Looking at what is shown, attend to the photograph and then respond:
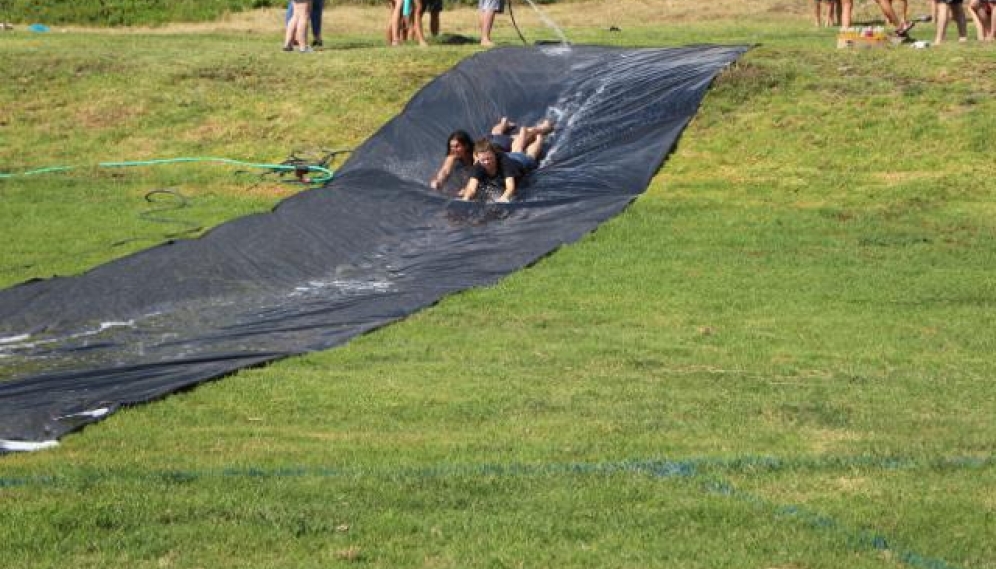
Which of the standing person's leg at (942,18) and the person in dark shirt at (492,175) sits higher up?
the standing person's leg at (942,18)

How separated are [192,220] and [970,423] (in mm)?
9851

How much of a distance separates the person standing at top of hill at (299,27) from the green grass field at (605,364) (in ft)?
2.82

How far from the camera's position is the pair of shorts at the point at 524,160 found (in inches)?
648

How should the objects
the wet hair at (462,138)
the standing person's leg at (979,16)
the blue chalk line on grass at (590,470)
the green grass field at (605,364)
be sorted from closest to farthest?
the green grass field at (605,364) → the blue chalk line on grass at (590,470) → the wet hair at (462,138) → the standing person's leg at (979,16)

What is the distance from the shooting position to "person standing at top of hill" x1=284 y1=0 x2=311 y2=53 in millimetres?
21938

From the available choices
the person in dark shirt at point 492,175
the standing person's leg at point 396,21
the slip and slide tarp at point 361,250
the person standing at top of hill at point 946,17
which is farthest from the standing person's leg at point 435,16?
the person in dark shirt at point 492,175

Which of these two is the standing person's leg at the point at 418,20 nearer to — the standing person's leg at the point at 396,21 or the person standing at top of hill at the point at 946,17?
the standing person's leg at the point at 396,21

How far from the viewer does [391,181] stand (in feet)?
55.2

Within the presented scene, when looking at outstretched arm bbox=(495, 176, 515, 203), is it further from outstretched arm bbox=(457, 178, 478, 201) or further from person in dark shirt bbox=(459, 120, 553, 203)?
outstretched arm bbox=(457, 178, 478, 201)

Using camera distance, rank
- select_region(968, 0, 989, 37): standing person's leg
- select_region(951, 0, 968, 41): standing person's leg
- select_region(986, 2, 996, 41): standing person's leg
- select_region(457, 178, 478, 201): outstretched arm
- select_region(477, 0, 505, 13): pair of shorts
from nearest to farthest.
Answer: select_region(457, 178, 478, 201): outstretched arm
select_region(986, 2, 996, 41): standing person's leg
select_region(968, 0, 989, 37): standing person's leg
select_region(951, 0, 968, 41): standing person's leg
select_region(477, 0, 505, 13): pair of shorts

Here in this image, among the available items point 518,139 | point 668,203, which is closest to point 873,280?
point 668,203

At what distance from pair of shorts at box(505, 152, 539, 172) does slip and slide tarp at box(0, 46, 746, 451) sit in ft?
0.32

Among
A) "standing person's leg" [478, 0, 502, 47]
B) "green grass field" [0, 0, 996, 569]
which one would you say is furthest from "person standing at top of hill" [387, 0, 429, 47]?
"green grass field" [0, 0, 996, 569]

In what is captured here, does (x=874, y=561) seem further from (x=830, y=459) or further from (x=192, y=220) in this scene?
(x=192, y=220)
